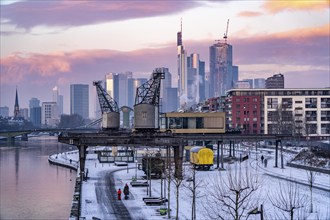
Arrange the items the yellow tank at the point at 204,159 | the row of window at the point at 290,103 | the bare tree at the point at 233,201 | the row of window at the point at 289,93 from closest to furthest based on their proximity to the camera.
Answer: the bare tree at the point at 233,201
the yellow tank at the point at 204,159
the row of window at the point at 290,103
the row of window at the point at 289,93

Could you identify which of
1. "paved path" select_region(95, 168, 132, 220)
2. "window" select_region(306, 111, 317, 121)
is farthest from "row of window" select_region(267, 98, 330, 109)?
"paved path" select_region(95, 168, 132, 220)

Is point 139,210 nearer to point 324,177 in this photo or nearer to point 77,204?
point 77,204

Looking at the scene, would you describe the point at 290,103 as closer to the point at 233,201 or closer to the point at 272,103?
the point at 272,103

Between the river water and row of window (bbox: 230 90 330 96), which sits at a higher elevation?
row of window (bbox: 230 90 330 96)

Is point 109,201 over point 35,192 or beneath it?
over

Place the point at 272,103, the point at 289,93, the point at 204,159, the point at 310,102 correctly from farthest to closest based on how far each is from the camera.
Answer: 1. the point at 289,93
2. the point at 272,103
3. the point at 310,102
4. the point at 204,159

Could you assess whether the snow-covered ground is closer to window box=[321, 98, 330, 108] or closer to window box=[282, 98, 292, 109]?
window box=[282, 98, 292, 109]

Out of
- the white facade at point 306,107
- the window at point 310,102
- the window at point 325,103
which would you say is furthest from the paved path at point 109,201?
the window at point 325,103

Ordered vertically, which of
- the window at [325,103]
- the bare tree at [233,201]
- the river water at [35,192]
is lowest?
the river water at [35,192]

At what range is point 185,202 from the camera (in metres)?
45.8

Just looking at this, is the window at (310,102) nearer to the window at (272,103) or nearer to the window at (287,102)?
the window at (287,102)

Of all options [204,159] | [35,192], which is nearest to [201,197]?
[204,159]

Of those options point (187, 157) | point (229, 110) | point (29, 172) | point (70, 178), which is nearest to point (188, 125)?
point (187, 157)

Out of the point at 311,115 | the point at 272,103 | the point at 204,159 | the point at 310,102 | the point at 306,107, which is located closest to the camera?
the point at 204,159
